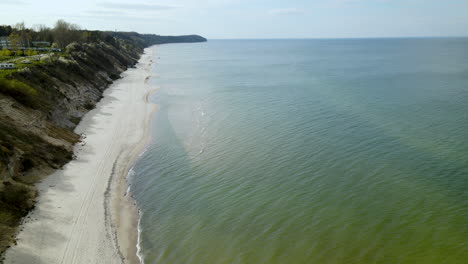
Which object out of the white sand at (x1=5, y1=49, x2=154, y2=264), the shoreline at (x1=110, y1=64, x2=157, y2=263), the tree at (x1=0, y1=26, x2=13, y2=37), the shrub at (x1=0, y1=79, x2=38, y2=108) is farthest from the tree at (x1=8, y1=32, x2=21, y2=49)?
the shoreline at (x1=110, y1=64, x2=157, y2=263)

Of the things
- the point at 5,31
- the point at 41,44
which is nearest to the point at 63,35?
the point at 41,44

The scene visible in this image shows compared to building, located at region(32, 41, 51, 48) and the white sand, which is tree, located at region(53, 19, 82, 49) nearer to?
building, located at region(32, 41, 51, 48)

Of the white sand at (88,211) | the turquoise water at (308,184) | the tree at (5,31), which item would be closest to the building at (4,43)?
the tree at (5,31)

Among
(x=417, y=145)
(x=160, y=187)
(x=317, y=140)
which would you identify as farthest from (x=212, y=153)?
→ (x=417, y=145)

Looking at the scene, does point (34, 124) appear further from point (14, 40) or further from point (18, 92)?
point (14, 40)

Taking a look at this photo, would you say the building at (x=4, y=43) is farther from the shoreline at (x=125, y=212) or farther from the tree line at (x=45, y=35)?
the shoreline at (x=125, y=212)
